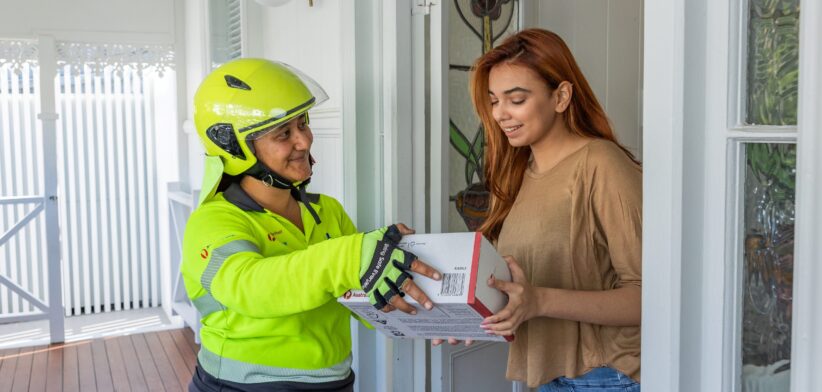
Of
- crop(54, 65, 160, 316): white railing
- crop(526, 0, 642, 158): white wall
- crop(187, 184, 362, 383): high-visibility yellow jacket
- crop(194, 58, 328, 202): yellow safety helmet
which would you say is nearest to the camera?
crop(187, 184, 362, 383): high-visibility yellow jacket

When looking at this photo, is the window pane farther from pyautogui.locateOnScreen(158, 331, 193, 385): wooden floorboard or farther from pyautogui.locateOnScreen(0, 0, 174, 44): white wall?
pyautogui.locateOnScreen(158, 331, 193, 385): wooden floorboard

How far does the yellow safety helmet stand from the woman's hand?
0.61 m

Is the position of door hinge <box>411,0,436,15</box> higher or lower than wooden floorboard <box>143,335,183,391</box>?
higher

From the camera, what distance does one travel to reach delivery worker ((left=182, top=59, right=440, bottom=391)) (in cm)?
168

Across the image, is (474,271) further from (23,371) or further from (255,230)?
(23,371)

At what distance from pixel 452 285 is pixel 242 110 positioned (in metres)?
0.67

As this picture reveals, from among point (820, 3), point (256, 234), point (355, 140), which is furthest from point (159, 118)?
point (820, 3)

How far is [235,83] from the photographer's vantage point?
1811mm

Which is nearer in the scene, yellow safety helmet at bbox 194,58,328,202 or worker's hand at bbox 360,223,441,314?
worker's hand at bbox 360,223,441,314

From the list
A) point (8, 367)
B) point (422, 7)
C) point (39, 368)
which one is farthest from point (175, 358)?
point (422, 7)

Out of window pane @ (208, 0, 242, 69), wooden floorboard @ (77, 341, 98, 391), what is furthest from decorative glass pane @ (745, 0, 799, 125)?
wooden floorboard @ (77, 341, 98, 391)

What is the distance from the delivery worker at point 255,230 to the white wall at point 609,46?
1.15m

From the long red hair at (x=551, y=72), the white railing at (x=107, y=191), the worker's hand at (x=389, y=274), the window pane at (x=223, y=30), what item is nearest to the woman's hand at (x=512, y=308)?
the worker's hand at (x=389, y=274)

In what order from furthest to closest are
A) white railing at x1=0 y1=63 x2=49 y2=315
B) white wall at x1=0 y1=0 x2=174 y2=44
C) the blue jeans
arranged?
white railing at x1=0 y1=63 x2=49 y2=315
white wall at x1=0 y1=0 x2=174 y2=44
the blue jeans
